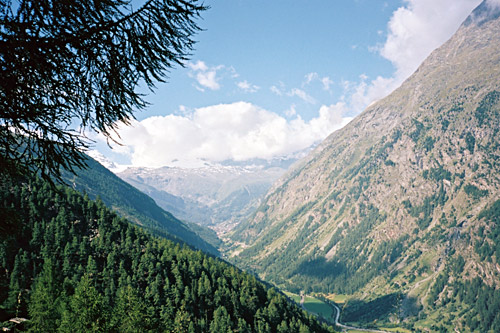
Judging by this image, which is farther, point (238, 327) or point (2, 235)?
point (238, 327)

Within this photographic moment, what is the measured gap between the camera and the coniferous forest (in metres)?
64.3

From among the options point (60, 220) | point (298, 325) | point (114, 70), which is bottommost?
point (298, 325)

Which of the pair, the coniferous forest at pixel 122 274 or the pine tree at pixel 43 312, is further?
the coniferous forest at pixel 122 274

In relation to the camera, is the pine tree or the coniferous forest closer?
the pine tree

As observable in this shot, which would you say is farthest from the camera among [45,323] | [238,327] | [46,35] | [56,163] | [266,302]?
[266,302]

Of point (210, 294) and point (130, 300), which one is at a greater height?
point (130, 300)

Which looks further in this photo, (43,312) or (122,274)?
(122,274)

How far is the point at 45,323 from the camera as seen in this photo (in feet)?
121

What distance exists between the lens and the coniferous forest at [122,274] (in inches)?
2531

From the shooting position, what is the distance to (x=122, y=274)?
7881 cm

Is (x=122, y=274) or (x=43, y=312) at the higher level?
(x=43, y=312)

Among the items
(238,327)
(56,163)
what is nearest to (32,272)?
(238,327)

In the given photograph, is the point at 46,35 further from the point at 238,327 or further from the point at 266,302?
the point at 266,302

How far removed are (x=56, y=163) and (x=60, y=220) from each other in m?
103
